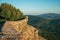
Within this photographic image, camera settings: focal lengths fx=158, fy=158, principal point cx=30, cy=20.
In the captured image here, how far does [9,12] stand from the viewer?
4681 centimetres

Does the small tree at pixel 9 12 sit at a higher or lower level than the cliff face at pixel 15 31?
higher

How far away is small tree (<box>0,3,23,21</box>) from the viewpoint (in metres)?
45.9

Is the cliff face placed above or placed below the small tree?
below

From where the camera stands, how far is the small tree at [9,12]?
4592 cm

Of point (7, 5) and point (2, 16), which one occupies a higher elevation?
point (7, 5)

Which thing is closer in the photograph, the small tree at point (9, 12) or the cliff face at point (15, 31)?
the cliff face at point (15, 31)

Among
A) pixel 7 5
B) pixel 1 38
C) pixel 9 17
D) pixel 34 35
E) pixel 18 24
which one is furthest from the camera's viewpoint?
pixel 34 35

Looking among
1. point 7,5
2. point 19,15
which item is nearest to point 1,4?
point 7,5

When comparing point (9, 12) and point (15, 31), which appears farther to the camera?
point (9, 12)

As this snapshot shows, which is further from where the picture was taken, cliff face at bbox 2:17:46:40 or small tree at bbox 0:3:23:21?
small tree at bbox 0:3:23:21

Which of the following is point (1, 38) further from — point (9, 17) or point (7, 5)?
point (7, 5)

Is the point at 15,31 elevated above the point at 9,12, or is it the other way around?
the point at 9,12

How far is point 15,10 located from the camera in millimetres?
50188

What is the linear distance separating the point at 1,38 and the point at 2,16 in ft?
90.3
